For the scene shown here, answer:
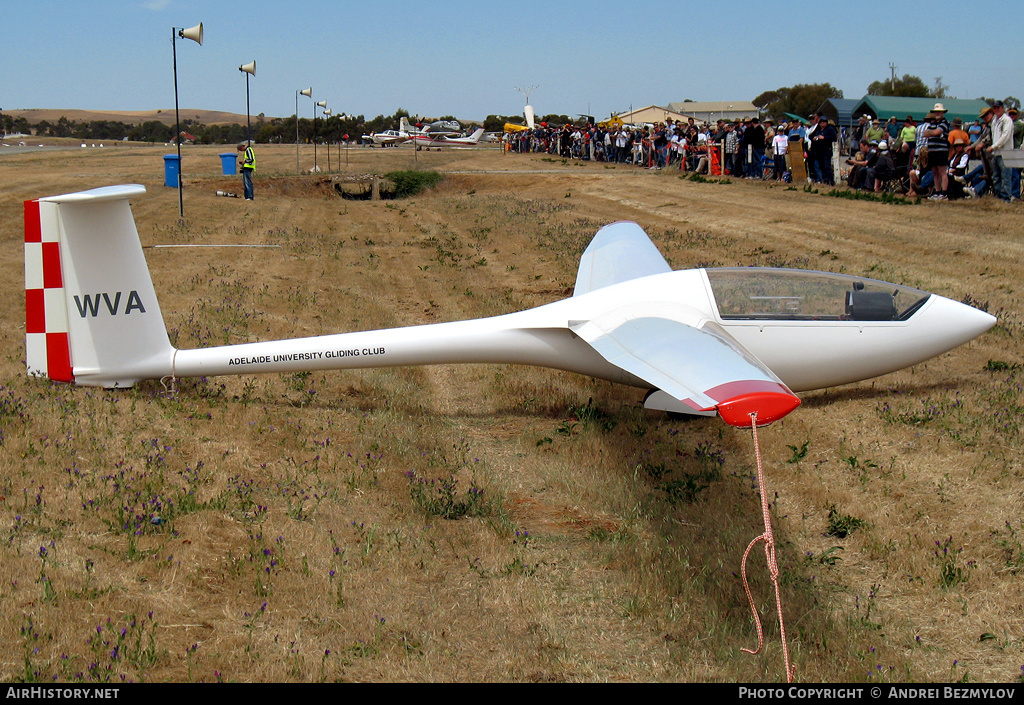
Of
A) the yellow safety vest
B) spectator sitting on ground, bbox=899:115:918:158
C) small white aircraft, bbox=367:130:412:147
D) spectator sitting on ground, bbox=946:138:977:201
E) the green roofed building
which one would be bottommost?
spectator sitting on ground, bbox=946:138:977:201

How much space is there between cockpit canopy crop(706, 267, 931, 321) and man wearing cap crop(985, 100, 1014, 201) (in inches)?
495

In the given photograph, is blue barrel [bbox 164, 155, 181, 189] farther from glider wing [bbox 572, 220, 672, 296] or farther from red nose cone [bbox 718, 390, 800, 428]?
red nose cone [bbox 718, 390, 800, 428]

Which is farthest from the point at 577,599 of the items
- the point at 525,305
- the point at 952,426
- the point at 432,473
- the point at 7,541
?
the point at 525,305

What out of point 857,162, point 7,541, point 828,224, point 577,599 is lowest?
point 577,599

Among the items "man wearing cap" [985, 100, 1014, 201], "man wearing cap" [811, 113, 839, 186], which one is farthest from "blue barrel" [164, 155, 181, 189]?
"man wearing cap" [985, 100, 1014, 201]

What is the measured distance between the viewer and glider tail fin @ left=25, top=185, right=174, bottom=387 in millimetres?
Result: 7359

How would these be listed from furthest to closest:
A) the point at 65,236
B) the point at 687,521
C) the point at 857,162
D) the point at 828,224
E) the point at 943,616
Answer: the point at 857,162, the point at 828,224, the point at 65,236, the point at 687,521, the point at 943,616

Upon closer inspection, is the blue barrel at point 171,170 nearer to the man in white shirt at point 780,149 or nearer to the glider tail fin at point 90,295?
the man in white shirt at point 780,149

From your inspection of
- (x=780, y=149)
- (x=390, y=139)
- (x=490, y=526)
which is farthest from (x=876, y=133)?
(x=390, y=139)

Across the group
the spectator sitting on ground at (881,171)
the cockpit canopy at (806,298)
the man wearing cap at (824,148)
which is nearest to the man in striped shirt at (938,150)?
the spectator sitting on ground at (881,171)

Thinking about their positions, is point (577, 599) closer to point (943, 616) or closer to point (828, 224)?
point (943, 616)

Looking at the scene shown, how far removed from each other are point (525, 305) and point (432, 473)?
615cm

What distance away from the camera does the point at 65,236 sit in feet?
24.1

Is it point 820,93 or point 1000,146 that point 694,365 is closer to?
point 1000,146
